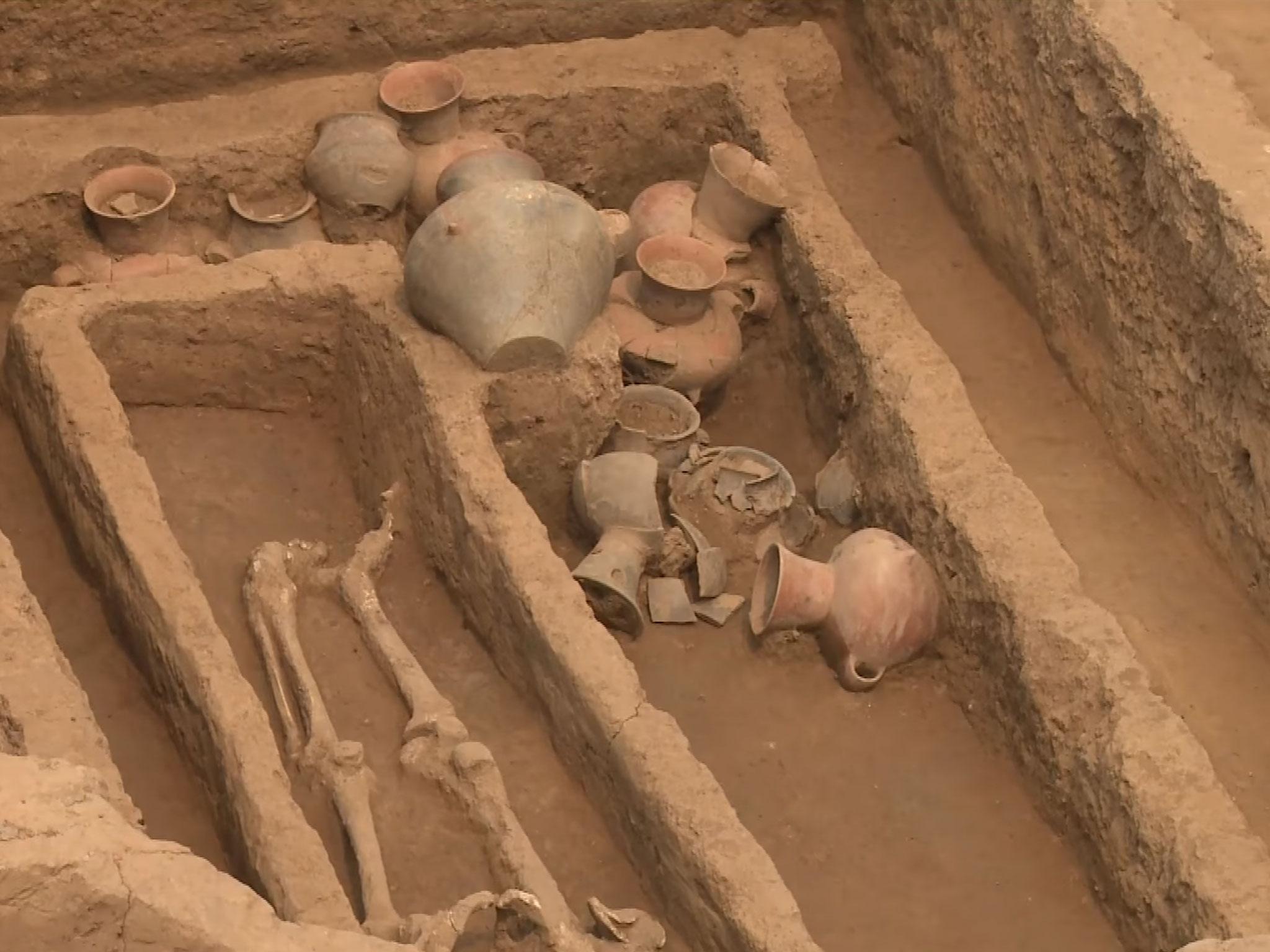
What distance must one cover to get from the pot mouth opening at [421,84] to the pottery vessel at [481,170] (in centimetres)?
28

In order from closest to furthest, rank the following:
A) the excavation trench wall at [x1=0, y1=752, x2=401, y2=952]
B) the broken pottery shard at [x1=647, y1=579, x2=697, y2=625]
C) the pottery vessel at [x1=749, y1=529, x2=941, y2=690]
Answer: the excavation trench wall at [x1=0, y1=752, x2=401, y2=952] → the pottery vessel at [x1=749, y1=529, x2=941, y2=690] → the broken pottery shard at [x1=647, y1=579, x2=697, y2=625]

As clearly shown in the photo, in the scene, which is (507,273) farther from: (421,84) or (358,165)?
(421,84)

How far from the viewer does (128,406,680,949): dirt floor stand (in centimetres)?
430

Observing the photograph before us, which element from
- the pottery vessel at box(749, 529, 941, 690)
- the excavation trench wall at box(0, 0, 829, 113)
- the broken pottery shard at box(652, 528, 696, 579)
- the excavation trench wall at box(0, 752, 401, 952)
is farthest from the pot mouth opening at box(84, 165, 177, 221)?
the excavation trench wall at box(0, 752, 401, 952)

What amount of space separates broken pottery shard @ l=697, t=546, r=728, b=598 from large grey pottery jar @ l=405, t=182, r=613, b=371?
66cm

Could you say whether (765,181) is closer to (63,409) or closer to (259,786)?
(63,409)

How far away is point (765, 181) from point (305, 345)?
152 centimetres

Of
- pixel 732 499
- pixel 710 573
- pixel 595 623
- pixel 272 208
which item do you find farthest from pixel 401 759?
pixel 272 208

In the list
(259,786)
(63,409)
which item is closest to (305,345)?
(63,409)

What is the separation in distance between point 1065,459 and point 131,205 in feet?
9.10

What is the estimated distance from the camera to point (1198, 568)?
15.9 feet

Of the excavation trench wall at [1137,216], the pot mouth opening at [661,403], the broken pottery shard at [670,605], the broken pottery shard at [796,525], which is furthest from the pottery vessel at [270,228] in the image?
the excavation trench wall at [1137,216]

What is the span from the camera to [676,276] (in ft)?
18.9

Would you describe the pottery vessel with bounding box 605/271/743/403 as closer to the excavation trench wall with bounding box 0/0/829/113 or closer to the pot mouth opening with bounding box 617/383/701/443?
the pot mouth opening with bounding box 617/383/701/443
